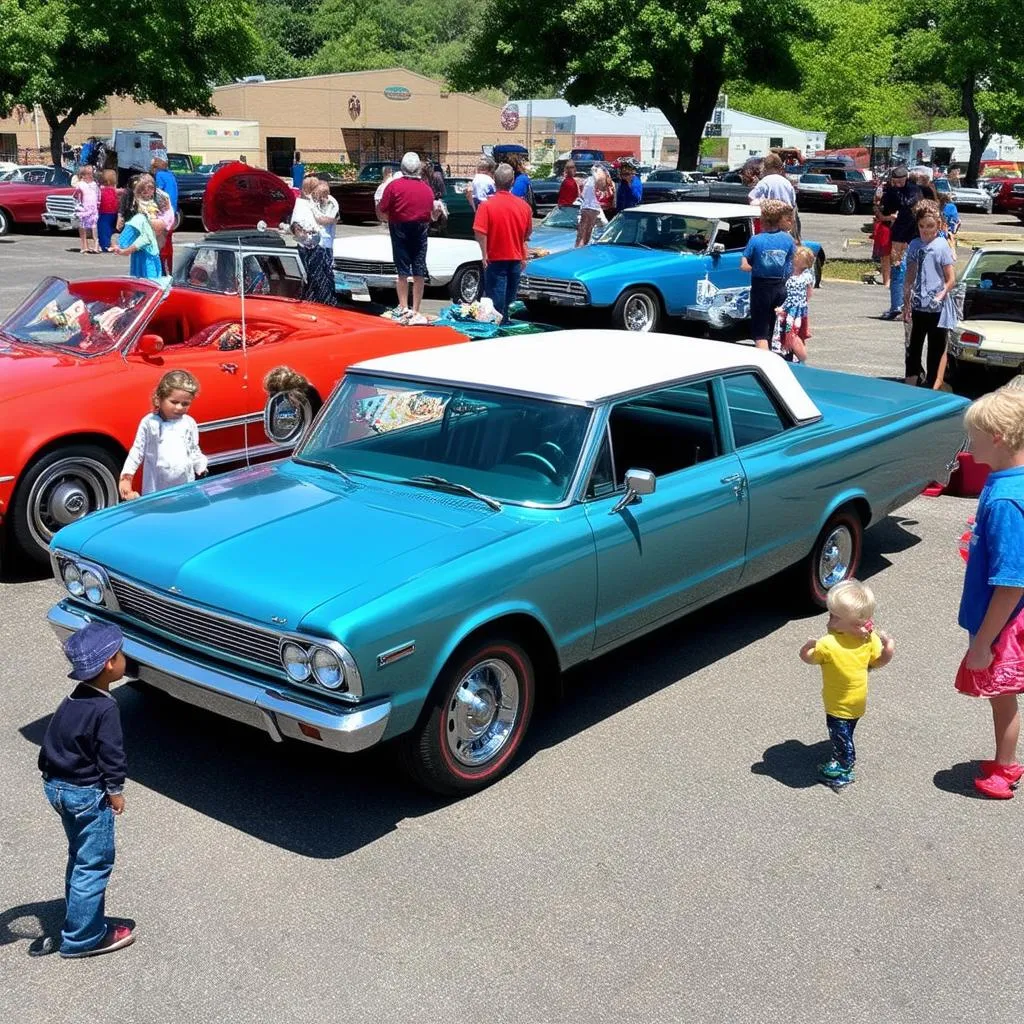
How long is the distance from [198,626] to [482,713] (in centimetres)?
110

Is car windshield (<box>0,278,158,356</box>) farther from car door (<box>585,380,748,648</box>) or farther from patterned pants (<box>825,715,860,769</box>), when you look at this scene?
patterned pants (<box>825,715,860,769</box>)

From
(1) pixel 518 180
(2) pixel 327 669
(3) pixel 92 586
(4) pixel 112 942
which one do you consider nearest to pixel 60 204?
(1) pixel 518 180

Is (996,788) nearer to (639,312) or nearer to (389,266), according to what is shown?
(639,312)

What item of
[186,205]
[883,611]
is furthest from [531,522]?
[186,205]

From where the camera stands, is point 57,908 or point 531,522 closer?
point 57,908

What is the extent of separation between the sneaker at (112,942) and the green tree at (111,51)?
36.9 metres

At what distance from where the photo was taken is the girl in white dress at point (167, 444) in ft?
20.7

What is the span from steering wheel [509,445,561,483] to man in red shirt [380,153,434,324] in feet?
25.9

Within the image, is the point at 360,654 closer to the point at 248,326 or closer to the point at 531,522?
the point at 531,522

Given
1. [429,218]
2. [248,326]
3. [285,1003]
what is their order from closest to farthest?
1. [285,1003]
2. [248,326]
3. [429,218]

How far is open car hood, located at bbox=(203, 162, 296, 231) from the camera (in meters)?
15.1

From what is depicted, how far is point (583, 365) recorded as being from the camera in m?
5.86

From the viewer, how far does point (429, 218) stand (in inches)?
544

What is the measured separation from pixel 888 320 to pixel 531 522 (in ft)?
42.7
